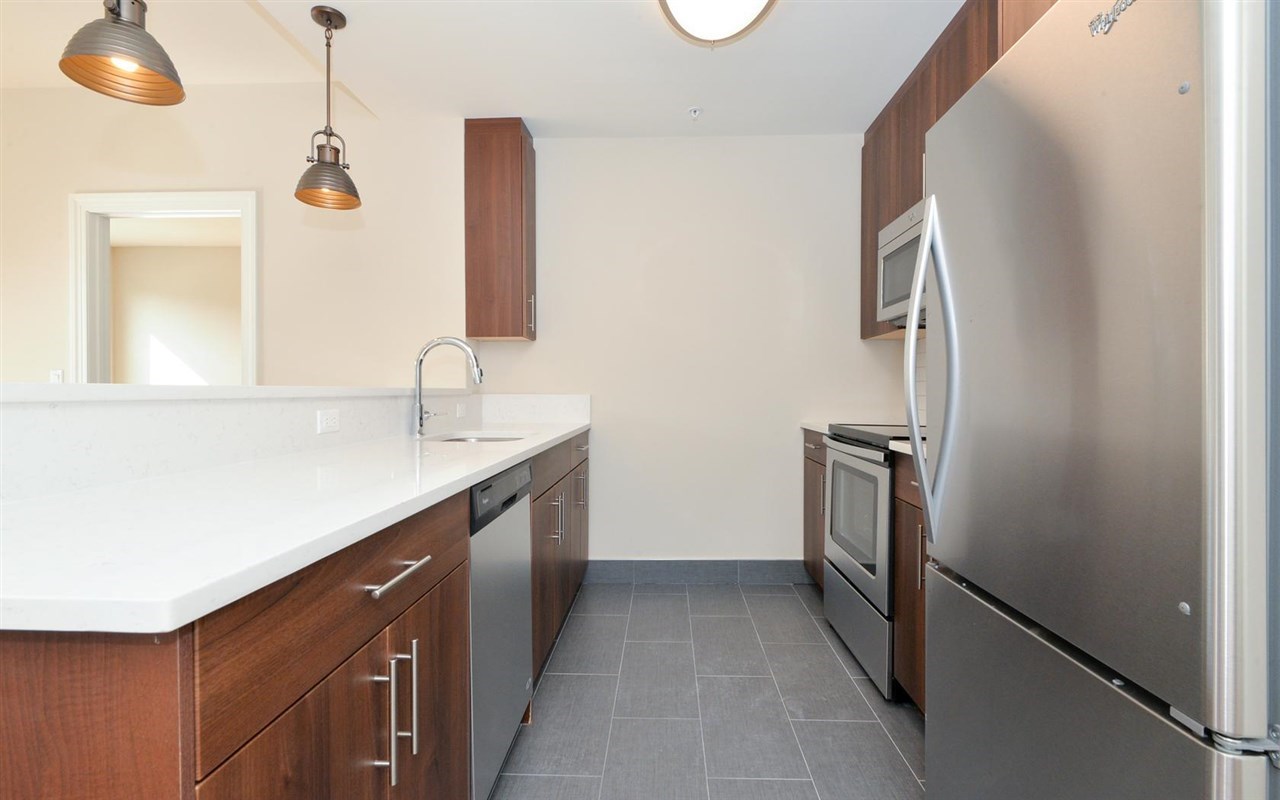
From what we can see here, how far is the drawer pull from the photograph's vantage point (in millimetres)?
831

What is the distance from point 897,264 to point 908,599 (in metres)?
1.44

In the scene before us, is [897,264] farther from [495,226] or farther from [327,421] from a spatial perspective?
[327,421]

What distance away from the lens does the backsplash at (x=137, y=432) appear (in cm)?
91

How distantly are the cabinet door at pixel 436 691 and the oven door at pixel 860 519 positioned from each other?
56.2 inches

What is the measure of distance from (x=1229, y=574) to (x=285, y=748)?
108cm

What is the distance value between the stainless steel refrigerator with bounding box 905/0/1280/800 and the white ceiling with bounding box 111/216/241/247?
19.7ft

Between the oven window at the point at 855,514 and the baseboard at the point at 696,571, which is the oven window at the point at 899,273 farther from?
the baseboard at the point at 696,571

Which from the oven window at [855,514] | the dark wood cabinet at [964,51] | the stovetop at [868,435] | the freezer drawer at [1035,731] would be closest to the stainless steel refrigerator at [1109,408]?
the freezer drawer at [1035,731]

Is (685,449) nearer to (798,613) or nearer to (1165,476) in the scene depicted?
(798,613)

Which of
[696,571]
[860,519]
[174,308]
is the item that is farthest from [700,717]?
[174,308]

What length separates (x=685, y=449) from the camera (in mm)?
3219

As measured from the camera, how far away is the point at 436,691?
3.43 ft

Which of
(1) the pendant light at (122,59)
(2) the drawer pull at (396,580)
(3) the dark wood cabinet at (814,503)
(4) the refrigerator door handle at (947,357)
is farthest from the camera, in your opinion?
(3) the dark wood cabinet at (814,503)

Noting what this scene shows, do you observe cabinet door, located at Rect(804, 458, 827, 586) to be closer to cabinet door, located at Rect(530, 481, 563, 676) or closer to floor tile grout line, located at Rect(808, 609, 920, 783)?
floor tile grout line, located at Rect(808, 609, 920, 783)
